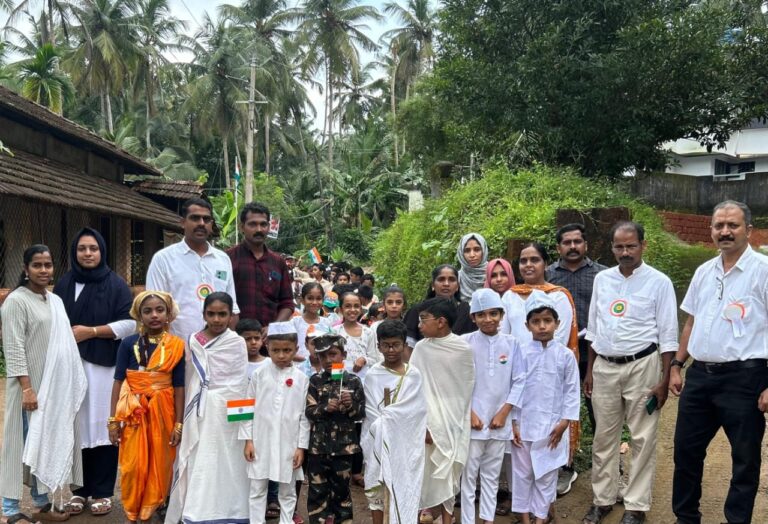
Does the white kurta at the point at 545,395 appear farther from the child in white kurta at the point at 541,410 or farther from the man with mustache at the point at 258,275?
the man with mustache at the point at 258,275

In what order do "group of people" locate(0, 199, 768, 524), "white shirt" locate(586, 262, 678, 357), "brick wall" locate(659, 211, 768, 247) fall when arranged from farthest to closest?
"brick wall" locate(659, 211, 768, 247) < "white shirt" locate(586, 262, 678, 357) < "group of people" locate(0, 199, 768, 524)

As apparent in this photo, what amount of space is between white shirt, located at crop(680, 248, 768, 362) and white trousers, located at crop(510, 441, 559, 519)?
1177 millimetres

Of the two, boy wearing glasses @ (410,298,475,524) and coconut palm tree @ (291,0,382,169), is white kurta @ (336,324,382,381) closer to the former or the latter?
boy wearing glasses @ (410,298,475,524)

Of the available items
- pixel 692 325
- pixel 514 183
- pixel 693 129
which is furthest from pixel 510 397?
pixel 693 129

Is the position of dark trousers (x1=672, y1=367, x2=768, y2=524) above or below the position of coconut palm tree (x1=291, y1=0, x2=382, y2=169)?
below

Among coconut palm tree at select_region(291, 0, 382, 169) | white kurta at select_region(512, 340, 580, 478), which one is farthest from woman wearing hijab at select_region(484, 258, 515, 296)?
coconut palm tree at select_region(291, 0, 382, 169)

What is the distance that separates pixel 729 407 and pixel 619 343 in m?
0.77

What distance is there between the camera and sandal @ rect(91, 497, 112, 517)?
15.2ft

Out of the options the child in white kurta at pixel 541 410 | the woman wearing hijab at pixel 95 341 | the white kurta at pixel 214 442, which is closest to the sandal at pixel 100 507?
the woman wearing hijab at pixel 95 341

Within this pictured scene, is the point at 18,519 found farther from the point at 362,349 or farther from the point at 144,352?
the point at 362,349

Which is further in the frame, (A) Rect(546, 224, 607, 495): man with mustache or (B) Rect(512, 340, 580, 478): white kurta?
(A) Rect(546, 224, 607, 495): man with mustache

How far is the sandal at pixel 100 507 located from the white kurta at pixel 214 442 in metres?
0.66

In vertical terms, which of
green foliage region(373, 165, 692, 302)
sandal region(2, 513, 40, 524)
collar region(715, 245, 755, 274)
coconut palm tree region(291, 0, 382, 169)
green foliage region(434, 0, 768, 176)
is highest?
coconut palm tree region(291, 0, 382, 169)

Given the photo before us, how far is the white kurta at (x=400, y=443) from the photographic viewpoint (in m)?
3.91
